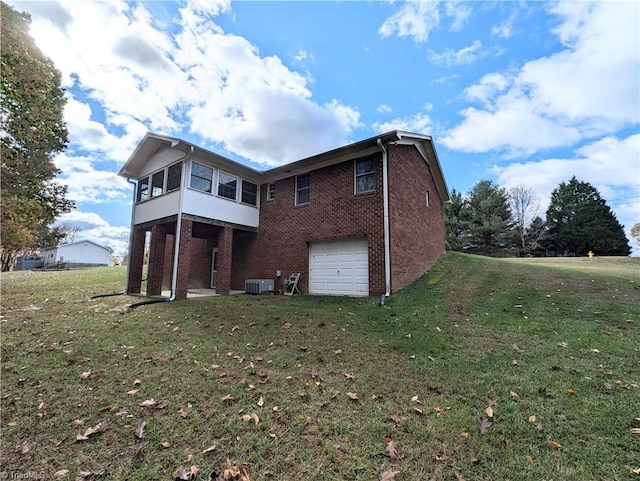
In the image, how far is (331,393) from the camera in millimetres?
3752

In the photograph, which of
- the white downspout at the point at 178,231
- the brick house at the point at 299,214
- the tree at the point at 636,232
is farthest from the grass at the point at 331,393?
the tree at the point at 636,232

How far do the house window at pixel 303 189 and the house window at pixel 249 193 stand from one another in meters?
2.36

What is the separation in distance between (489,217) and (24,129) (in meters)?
34.1

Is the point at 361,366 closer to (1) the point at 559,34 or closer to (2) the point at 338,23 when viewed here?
(2) the point at 338,23

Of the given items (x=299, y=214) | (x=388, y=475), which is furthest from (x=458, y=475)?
(x=299, y=214)

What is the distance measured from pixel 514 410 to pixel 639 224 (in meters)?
46.6

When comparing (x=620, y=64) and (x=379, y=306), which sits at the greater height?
(x=620, y=64)

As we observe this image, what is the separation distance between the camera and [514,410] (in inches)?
130

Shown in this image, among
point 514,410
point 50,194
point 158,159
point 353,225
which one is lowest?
point 514,410

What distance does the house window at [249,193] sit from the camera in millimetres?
13477

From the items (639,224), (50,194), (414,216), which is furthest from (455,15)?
(639,224)

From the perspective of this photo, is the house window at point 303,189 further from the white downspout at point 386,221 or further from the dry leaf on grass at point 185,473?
the dry leaf on grass at point 185,473

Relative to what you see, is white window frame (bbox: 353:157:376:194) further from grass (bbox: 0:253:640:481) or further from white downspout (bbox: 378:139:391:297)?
grass (bbox: 0:253:640:481)

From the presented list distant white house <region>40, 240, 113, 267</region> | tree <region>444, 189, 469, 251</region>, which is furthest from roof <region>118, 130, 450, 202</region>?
distant white house <region>40, 240, 113, 267</region>
